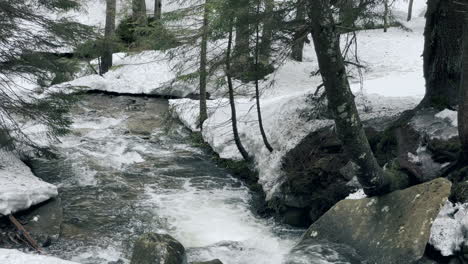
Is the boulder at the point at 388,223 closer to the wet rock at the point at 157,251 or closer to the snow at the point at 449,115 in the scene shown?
the snow at the point at 449,115

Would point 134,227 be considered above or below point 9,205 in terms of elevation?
below

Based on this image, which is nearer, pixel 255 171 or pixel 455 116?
pixel 455 116

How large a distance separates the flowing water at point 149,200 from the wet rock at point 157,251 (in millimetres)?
1265

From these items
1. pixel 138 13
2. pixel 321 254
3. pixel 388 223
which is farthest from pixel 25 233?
pixel 138 13

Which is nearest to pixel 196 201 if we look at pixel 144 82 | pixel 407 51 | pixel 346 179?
pixel 346 179

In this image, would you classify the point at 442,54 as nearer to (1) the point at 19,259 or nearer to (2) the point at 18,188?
A: (1) the point at 19,259

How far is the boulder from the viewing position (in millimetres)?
6625

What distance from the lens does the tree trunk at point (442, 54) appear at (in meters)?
8.88

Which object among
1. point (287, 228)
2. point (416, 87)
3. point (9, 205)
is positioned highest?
point (416, 87)

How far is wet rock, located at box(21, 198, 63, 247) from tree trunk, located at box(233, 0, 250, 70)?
4.98 meters

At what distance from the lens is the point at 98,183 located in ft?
37.2

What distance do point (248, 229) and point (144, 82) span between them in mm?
13283

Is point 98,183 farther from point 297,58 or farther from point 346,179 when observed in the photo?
point 297,58

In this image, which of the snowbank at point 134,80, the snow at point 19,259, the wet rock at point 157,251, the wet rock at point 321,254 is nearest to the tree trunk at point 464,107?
the wet rock at point 321,254
